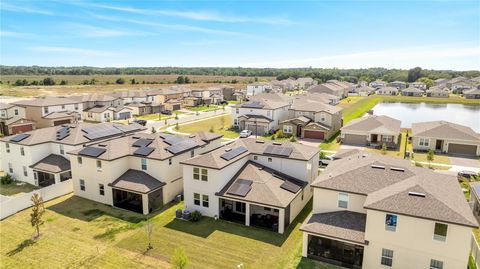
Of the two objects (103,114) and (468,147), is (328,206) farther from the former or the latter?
(103,114)

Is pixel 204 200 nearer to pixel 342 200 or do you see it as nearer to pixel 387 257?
pixel 342 200

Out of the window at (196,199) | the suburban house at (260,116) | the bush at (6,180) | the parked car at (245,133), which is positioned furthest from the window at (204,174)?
the suburban house at (260,116)

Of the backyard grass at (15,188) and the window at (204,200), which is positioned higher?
the window at (204,200)

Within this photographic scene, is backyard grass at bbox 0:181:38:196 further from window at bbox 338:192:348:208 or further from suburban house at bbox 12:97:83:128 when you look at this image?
window at bbox 338:192:348:208

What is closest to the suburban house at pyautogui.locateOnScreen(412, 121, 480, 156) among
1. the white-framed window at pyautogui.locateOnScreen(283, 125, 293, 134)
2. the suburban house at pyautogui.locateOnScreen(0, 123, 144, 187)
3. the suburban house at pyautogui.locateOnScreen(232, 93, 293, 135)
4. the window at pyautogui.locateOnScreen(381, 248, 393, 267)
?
the white-framed window at pyautogui.locateOnScreen(283, 125, 293, 134)

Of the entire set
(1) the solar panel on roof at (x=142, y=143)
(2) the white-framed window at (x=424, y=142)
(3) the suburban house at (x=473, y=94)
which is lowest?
(2) the white-framed window at (x=424, y=142)

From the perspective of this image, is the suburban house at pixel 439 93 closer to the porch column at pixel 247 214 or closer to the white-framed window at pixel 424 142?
the white-framed window at pixel 424 142

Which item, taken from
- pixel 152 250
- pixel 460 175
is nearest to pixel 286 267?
pixel 152 250
